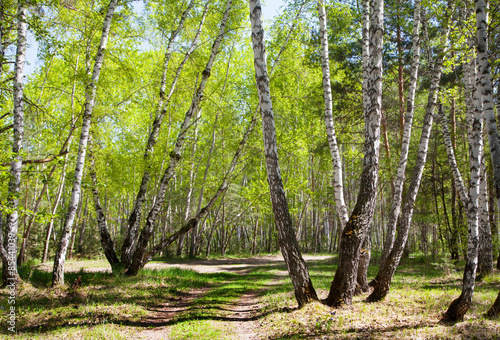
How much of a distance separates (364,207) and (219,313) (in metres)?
3.78

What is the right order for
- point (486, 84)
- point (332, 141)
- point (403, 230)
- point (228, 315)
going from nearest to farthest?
point (486, 84) < point (228, 315) < point (403, 230) < point (332, 141)

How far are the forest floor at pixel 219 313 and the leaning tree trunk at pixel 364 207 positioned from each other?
1.40ft

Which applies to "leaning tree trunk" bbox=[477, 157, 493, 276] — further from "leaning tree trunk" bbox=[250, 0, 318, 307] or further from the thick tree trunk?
"leaning tree trunk" bbox=[250, 0, 318, 307]

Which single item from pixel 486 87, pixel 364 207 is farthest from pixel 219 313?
pixel 486 87

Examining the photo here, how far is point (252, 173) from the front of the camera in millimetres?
30344

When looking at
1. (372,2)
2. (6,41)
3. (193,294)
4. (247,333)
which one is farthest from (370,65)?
(6,41)

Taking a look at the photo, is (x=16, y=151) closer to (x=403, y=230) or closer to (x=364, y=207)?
(x=364, y=207)

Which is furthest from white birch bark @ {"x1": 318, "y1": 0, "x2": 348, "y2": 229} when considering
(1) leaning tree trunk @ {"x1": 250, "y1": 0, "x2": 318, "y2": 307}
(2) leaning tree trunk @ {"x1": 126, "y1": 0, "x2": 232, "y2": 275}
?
(2) leaning tree trunk @ {"x1": 126, "y1": 0, "x2": 232, "y2": 275}

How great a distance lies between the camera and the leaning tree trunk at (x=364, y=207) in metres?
5.76

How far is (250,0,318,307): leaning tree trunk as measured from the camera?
5.78 m

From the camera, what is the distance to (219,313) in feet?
21.5

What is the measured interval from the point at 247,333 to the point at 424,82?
14197mm

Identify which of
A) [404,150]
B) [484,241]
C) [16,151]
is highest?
[404,150]

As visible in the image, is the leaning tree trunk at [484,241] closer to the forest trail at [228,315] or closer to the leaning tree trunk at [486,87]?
the leaning tree trunk at [486,87]
